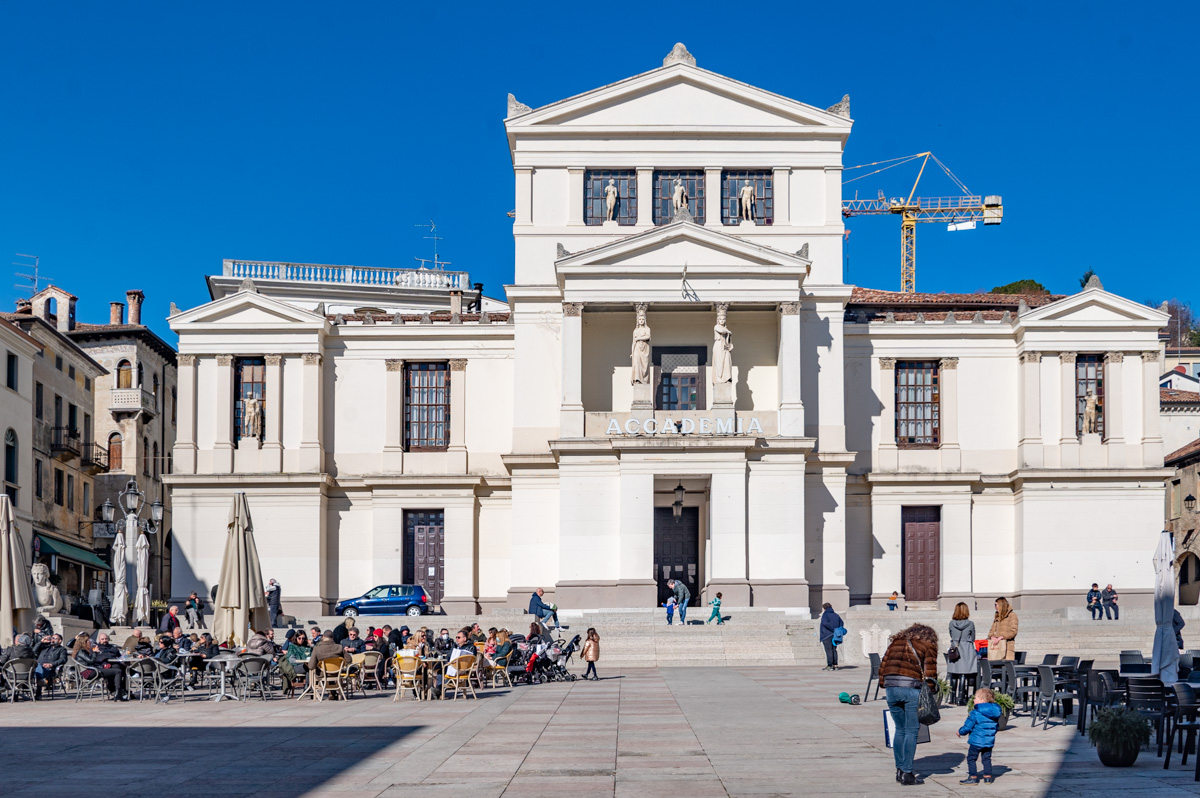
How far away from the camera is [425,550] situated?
173 ft

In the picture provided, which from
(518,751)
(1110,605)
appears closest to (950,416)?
(1110,605)

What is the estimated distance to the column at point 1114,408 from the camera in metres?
52.3

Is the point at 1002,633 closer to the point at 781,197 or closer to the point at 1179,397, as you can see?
the point at 781,197

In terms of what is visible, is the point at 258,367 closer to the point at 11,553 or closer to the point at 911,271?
the point at 11,553

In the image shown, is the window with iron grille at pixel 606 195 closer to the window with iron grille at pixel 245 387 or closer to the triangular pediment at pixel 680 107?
the triangular pediment at pixel 680 107

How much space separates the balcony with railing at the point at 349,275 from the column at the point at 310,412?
22769mm

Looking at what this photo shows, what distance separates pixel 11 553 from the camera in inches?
1253

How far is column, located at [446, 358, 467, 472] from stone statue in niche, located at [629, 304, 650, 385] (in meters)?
7.09

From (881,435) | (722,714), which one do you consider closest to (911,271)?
(881,435)

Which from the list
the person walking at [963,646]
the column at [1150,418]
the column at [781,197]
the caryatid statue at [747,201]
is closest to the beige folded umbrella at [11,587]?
the person walking at [963,646]

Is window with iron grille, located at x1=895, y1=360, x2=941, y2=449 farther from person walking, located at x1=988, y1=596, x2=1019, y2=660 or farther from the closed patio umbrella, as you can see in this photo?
the closed patio umbrella

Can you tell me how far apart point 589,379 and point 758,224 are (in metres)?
8.15

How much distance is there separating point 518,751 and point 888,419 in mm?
35997

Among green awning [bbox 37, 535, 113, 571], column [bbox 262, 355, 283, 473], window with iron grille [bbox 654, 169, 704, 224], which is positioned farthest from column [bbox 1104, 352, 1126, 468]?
green awning [bbox 37, 535, 113, 571]
